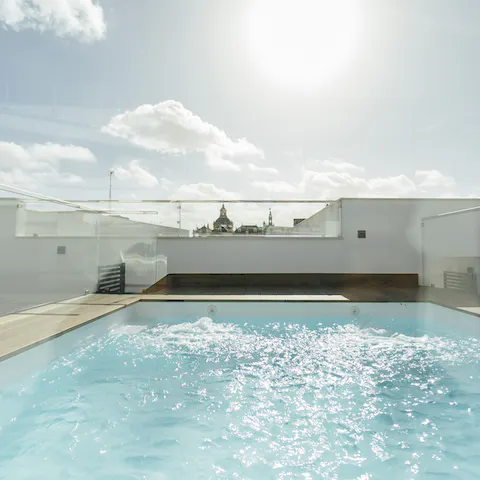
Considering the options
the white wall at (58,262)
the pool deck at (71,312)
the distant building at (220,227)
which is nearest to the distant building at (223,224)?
the distant building at (220,227)

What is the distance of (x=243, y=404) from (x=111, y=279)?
159 inches

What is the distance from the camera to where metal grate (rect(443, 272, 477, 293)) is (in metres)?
5.96

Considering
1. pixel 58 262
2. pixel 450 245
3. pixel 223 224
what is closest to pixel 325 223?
pixel 223 224

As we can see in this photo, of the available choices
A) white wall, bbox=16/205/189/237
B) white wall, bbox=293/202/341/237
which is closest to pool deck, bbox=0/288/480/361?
white wall, bbox=16/205/189/237

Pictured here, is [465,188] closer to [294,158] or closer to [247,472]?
[294,158]

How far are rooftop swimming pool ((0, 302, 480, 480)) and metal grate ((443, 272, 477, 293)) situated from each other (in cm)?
234

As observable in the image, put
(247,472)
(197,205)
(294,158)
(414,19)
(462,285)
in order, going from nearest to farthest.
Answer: (247,472), (414,19), (462,285), (197,205), (294,158)

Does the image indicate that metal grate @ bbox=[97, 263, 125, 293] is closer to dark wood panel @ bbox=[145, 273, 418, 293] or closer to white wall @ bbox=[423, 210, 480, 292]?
dark wood panel @ bbox=[145, 273, 418, 293]

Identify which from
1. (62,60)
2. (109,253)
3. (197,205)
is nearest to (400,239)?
(197,205)

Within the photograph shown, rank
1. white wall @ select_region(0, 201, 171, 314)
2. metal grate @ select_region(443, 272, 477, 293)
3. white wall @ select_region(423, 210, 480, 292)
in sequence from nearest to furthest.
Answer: white wall @ select_region(0, 201, 171, 314) → metal grate @ select_region(443, 272, 477, 293) → white wall @ select_region(423, 210, 480, 292)

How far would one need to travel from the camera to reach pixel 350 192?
7.36m

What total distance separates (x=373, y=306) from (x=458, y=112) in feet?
14.8

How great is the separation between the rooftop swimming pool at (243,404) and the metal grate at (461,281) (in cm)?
234

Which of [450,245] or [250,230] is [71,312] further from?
[450,245]
